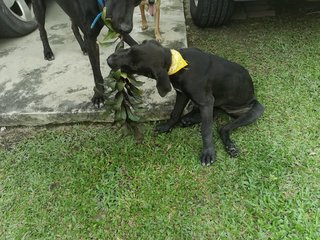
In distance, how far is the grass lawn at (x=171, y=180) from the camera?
237cm

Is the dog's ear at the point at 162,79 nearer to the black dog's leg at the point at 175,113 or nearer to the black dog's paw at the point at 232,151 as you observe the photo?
the black dog's leg at the point at 175,113

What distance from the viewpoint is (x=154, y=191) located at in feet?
8.55

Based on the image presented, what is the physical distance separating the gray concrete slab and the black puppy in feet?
1.72

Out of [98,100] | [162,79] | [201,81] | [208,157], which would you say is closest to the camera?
[162,79]

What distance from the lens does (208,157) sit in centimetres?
276

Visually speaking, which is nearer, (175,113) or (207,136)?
(207,136)

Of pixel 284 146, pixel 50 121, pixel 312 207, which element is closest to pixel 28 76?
pixel 50 121

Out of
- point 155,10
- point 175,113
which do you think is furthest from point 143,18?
point 175,113

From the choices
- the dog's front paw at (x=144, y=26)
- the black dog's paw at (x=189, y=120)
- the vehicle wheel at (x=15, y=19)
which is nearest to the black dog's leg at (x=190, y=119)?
the black dog's paw at (x=189, y=120)

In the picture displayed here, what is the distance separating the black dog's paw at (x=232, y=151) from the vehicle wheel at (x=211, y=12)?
1942 mm

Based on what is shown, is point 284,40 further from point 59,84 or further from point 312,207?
point 59,84

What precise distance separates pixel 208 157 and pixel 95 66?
4.19 ft

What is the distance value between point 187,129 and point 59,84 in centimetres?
139

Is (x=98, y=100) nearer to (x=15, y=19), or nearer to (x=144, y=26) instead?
(x=144, y=26)
